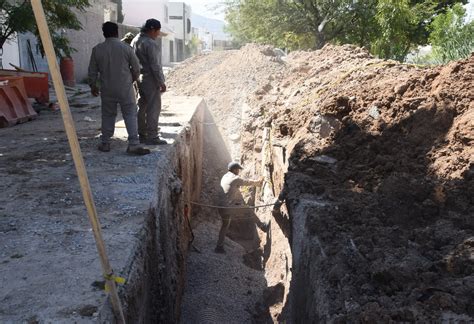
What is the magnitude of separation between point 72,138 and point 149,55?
4007mm

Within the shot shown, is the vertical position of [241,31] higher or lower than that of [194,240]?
higher

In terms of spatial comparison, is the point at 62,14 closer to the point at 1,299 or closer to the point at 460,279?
the point at 1,299

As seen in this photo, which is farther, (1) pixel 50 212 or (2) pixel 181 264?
(2) pixel 181 264

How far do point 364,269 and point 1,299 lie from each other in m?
2.49

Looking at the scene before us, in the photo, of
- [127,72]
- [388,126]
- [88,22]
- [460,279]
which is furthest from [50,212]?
[88,22]

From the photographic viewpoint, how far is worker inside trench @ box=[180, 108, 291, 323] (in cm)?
607

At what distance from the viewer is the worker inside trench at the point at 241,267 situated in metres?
6.07

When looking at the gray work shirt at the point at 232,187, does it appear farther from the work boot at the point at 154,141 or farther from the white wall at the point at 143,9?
the white wall at the point at 143,9

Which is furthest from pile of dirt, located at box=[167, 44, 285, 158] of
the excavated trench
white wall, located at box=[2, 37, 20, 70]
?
white wall, located at box=[2, 37, 20, 70]

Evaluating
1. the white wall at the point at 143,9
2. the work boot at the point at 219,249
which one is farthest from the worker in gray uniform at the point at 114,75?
the white wall at the point at 143,9

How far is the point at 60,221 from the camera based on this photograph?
394cm

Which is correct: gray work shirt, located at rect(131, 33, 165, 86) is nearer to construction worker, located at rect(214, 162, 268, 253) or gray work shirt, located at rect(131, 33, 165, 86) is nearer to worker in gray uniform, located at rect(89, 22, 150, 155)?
worker in gray uniform, located at rect(89, 22, 150, 155)

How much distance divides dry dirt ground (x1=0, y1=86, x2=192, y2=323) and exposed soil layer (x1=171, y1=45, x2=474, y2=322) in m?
1.61

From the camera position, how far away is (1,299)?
275cm
